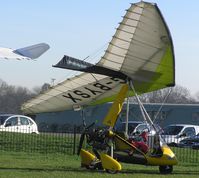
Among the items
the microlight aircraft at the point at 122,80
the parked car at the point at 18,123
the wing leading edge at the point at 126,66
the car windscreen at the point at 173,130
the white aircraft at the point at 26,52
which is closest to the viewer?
the white aircraft at the point at 26,52

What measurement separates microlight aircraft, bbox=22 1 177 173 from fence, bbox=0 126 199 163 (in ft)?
13.4

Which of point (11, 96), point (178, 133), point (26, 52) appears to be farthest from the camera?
point (11, 96)

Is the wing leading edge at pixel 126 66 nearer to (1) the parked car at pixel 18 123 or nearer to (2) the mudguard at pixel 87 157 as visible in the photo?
(2) the mudguard at pixel 87 157

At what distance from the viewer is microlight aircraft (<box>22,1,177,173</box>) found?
14.8 metres

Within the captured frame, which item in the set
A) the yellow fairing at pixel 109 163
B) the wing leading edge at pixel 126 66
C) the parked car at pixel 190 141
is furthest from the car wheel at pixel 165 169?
the parked car at pixel 190 141

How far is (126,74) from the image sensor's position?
16812 millimetres

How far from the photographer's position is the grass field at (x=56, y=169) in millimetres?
15241

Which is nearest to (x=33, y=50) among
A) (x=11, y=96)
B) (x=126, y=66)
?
(x=126, y=66)

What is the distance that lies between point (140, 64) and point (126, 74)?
79cm

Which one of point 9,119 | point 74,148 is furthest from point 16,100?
point 74,148

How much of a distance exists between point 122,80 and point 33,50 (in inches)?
265

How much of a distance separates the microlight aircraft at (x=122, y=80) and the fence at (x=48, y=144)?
4.07 metres

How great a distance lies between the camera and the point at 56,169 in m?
16.8

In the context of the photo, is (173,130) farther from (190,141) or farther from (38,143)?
(38,143)
